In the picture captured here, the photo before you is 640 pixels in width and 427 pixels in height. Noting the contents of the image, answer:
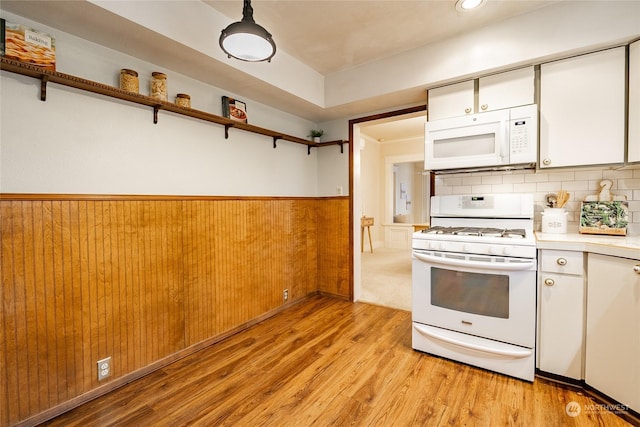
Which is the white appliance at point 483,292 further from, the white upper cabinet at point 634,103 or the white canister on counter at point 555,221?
the white upper cabinet at point 634,103

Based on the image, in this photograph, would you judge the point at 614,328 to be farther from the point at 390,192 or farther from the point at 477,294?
the point at 390,192

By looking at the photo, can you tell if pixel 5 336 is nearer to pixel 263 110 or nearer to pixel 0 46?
pixel 0 46

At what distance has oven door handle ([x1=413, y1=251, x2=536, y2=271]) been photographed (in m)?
1.82

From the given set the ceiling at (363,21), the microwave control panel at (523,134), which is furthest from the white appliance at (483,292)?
the ceiling at (363,21)

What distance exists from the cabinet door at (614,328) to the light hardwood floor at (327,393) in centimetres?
16

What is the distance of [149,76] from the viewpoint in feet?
6.78

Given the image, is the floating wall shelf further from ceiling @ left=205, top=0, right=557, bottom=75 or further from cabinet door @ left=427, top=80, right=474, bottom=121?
cabinet door @ left=427, top=80, right=474, bottom=121

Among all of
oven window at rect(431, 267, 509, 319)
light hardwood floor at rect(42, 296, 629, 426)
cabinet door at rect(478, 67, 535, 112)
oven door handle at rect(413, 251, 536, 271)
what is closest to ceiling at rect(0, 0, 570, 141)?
cabinet door at rect(478, 67, 535, 112)

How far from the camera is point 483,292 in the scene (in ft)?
6.50

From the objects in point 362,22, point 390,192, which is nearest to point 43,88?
point 362,22

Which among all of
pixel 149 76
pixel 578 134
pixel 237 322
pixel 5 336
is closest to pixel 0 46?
pixel 149 76

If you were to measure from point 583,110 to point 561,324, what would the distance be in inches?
57.0

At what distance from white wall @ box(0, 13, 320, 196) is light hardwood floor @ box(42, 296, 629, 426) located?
1.30m

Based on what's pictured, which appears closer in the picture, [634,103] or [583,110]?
[634,103]
